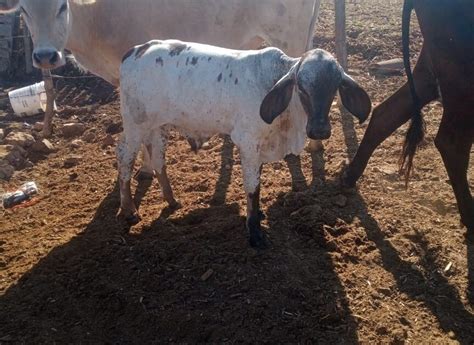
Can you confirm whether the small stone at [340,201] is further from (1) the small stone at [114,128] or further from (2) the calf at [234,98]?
(1) the small stone at [114,128]

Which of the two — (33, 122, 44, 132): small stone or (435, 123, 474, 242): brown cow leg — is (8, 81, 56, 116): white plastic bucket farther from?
(435, 123, 474, 242): brown cow leg

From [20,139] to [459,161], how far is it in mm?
5029

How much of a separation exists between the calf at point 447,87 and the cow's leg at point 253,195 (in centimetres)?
146

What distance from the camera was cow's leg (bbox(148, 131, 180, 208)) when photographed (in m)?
4.65

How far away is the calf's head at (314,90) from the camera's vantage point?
3.43m

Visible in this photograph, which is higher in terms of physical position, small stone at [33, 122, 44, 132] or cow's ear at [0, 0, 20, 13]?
cow's ear at [0, 0, 20, 13]

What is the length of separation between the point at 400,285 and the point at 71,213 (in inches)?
120

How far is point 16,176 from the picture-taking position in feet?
18.8

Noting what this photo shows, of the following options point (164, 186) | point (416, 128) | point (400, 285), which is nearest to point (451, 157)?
point (416, 128)

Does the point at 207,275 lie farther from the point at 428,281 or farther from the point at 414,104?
the point at 414,104

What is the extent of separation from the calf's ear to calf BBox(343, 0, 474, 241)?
2.66 feet

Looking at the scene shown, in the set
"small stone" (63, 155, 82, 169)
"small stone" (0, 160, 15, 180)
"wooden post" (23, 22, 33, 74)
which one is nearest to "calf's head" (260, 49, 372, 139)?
"small stone" (63, 155, 82, 169)

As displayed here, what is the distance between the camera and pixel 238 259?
394 centimetres

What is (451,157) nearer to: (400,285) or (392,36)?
(400,285)
